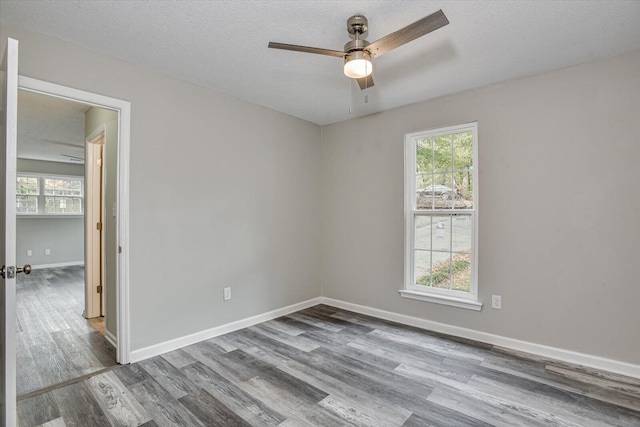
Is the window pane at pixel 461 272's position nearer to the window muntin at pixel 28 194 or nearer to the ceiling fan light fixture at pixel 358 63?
the ceiling fan light fixture at pixel 358 63

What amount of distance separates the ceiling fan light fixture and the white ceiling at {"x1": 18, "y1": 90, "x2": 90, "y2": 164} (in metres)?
2.69

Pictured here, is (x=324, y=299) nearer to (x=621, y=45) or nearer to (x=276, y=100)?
(x=276, y=100)

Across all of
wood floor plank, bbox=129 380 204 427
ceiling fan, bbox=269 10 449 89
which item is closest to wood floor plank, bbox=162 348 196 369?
wood floor plank, bbox=129 380 204 427

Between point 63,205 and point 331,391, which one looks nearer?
point 331,391

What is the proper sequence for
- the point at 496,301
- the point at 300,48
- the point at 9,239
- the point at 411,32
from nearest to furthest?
the point at 9,239, the point at 411,32, the point at 300,48, the point at 496,301

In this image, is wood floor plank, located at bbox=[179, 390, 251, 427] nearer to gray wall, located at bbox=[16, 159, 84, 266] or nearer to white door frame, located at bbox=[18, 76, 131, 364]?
white door frame, located at bbox=[18, 76, 131, 364]

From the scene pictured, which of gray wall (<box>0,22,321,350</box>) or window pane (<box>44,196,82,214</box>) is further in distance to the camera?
window pane (<box>44,196,82,214</box>)

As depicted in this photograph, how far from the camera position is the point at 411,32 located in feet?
5.88

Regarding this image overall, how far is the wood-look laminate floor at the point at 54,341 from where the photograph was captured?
2529 mm

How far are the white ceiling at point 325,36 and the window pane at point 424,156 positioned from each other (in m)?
0.62

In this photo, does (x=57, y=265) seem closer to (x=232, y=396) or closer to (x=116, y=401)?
(x=116, y=401)

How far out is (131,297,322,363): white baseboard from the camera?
2775 millimetres

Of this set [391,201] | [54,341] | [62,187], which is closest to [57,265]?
[62,187]

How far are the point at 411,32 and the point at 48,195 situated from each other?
8904 mm
